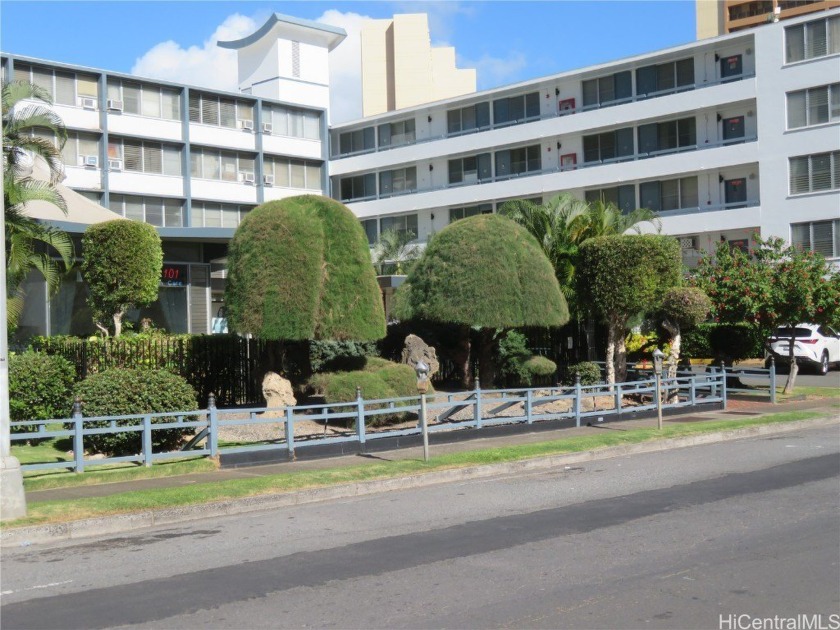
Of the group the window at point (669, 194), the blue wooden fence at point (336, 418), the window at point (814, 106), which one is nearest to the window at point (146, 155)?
the window at point (669, 194)

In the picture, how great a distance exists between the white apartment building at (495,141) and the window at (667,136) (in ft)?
0.22

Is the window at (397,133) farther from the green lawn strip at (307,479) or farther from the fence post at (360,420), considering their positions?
the fence post at (360,420)

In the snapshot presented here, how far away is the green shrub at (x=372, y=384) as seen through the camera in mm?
20453

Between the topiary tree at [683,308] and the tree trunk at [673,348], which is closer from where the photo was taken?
the topiary tree at [683,308]

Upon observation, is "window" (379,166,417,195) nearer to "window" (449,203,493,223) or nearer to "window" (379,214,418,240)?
"window" (379,214,418,240)

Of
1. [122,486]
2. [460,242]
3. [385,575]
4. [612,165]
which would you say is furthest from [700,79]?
[385,575]

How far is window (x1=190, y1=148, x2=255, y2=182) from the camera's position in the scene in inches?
2063

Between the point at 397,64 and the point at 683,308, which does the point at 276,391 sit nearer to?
the point at 683,308

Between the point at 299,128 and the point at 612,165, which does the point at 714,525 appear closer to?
the point at 612,165

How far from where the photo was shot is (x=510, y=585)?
810 cm

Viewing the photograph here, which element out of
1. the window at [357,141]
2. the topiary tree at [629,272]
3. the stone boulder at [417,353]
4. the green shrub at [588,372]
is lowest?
the green shrub at [588,372]

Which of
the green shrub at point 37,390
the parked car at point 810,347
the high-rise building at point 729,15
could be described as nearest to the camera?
the green shrub at point 37,390

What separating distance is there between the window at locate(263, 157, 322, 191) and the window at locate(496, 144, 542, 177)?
11.5 m

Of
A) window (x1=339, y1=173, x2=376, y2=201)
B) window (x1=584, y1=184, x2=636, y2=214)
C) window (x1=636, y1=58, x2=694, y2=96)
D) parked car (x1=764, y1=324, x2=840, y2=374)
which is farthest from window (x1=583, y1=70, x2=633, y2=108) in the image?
parked car (x1=764, y1=324, x2=840, y2=374)
